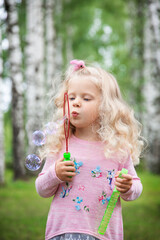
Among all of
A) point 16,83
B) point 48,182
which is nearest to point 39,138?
point 48,182

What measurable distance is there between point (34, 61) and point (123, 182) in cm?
616

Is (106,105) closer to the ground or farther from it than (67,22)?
closer to the ground

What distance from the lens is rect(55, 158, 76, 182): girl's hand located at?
1.80 meters

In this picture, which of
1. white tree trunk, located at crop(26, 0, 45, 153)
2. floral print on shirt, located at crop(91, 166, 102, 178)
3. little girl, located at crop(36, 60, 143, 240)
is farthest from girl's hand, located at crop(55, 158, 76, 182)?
white tree trunk, located at crop(26, 0, 45, 153)

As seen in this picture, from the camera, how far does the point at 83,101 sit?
1.96 m

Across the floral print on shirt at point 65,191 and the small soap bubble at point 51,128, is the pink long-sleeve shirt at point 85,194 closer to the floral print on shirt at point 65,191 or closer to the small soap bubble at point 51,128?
the floral print on shirt at point 65,191

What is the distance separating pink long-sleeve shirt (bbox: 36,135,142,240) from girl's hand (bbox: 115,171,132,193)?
2.9 inches

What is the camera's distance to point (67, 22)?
12.9 meters

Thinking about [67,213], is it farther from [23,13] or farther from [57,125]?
[23,13]

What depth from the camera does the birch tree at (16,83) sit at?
6.54m

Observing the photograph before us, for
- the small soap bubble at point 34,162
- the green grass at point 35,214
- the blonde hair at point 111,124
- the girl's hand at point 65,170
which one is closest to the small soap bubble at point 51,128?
the blonde hair at point 111,124

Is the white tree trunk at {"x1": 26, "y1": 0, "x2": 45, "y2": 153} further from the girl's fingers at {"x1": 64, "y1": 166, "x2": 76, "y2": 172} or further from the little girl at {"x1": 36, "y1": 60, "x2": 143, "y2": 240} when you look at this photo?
the girl's fingers at {"x1": 64, "y1": 166, "x2": 76, "y2": 172}

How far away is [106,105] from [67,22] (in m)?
11.6

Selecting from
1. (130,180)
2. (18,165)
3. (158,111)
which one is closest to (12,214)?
(18,165)
